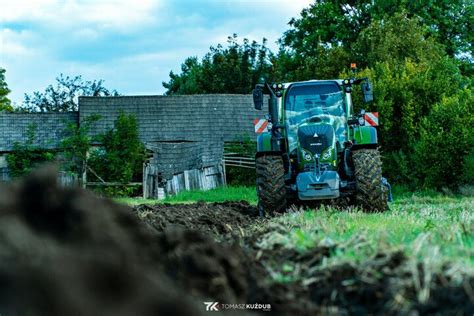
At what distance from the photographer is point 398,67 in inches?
1540

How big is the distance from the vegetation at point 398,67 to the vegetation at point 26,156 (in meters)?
13.1

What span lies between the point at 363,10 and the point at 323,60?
7.60m

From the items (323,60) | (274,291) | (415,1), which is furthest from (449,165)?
(274,291)

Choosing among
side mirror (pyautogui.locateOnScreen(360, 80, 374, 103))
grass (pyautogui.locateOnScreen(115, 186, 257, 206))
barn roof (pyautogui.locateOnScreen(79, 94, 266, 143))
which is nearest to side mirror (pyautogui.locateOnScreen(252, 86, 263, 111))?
side mirror (pyautogui.locateOnScreen(360, 80, 374, 103))

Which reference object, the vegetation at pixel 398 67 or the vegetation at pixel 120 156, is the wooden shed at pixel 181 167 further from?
the vegetation at pixel 398 67

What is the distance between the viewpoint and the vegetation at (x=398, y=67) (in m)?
30.7

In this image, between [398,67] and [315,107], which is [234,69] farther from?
[315,107]

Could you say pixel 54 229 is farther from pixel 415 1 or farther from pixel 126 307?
pixel 415 1

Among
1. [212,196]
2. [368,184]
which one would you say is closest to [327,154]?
[368,184]

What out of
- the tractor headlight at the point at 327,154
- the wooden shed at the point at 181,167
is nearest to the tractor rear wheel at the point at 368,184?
the tractor headlight at the point at 327,154

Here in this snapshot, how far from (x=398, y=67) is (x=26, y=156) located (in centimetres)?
1768

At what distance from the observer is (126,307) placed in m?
3.43

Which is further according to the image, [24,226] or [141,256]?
[141,256]

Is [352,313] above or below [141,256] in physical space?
below
